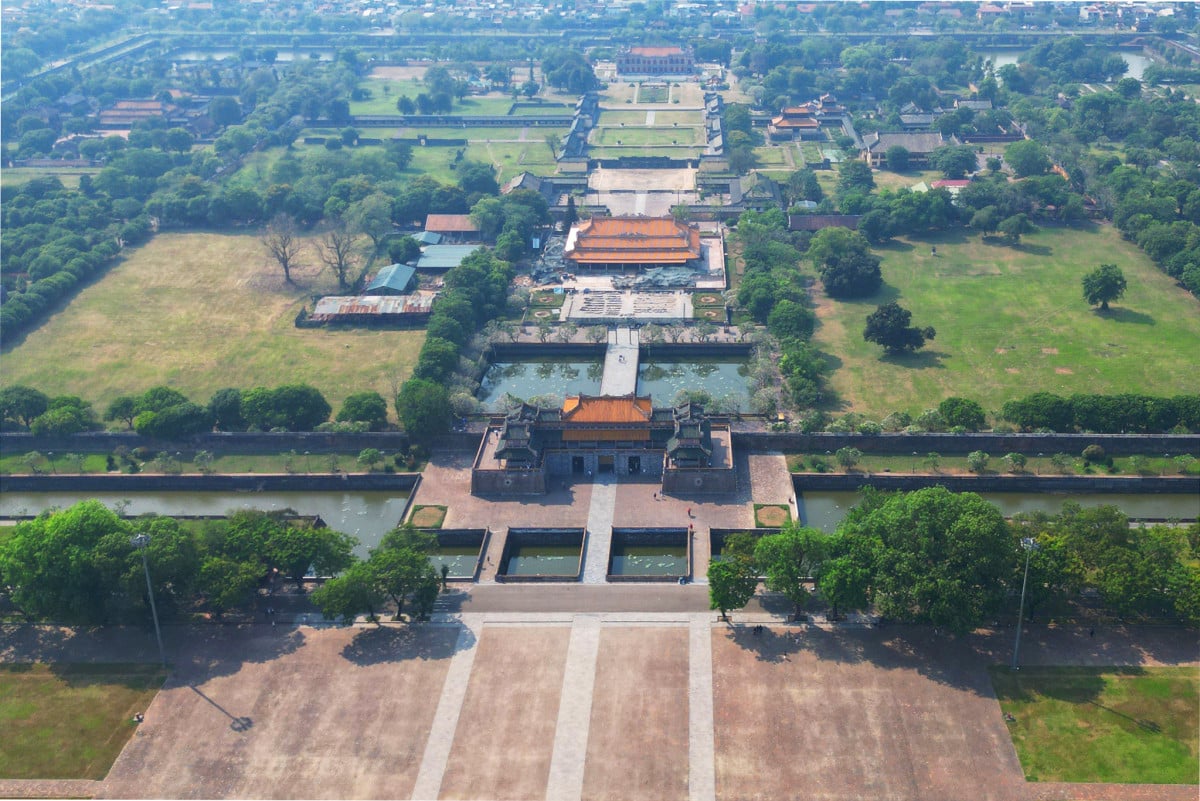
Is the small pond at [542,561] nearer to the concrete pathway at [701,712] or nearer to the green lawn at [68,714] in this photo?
the concrete pathway at [701,712]

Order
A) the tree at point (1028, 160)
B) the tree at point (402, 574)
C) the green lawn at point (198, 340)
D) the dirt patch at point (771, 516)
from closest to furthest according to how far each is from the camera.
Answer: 1. the tree at point (402, 574)
2. the dirt patch at point (771, 516)
3. the green lawn at point (198, 340)
4. the tree at point (1028, 160)

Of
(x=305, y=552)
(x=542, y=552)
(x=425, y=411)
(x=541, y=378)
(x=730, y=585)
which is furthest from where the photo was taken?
(x=541, y=378)

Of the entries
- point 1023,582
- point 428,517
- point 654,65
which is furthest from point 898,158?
point 428,517

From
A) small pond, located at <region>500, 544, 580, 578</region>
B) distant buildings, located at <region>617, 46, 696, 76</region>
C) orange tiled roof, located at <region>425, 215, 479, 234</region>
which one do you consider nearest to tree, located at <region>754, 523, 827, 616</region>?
small pond, located at <region>500, 544, 580, 578</region>

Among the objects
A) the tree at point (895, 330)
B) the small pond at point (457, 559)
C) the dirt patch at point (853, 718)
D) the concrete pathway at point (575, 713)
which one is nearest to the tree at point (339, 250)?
→ the small pond at point (457, 559)

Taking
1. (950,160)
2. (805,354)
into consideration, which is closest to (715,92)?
(950,160)

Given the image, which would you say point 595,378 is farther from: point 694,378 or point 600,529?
point 600,529
